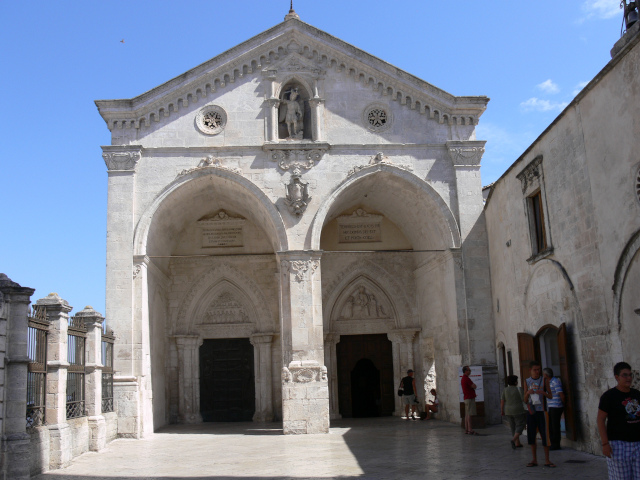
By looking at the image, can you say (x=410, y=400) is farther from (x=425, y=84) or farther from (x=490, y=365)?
(x=425, y=84)

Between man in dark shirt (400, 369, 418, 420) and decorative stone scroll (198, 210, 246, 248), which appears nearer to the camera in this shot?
man in dark shirt (400, 369, 418, 420)

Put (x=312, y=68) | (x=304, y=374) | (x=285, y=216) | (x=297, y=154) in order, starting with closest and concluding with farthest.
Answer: (x=304, y=374), (x=285, y=216), (x=297, y=154), (x=312, y=68)

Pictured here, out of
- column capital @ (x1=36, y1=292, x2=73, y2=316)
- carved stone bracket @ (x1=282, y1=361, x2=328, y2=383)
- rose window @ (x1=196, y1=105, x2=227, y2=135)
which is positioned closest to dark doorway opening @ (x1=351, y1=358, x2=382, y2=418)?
carved stone bracket @ (x1=282, y1=361, x2=328, y2=383)

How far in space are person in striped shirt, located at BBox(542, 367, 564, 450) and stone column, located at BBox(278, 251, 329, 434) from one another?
603 centimetres

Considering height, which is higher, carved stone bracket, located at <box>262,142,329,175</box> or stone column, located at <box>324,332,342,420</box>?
carved stone bracket, located at <box>262,142,329,175</box>

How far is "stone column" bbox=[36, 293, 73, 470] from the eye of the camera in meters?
11.3

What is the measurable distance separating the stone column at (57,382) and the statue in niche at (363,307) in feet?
33.4

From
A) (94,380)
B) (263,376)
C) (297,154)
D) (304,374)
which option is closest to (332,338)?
(263,376)

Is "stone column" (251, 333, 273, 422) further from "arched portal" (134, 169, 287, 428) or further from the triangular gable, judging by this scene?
the triangular gable

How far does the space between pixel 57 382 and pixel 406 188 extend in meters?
10.1

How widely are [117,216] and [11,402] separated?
7.68 m

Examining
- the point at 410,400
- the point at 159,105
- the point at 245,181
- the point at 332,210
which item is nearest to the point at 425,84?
the point at 332,210

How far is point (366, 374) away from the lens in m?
20.9

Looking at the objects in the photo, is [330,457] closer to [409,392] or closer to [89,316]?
[89,316]
